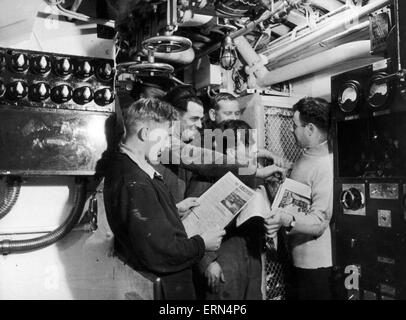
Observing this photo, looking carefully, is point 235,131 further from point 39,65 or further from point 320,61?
point 39,65

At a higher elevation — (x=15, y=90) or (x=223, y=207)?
(x=15, y=90)

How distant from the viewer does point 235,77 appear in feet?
9.58

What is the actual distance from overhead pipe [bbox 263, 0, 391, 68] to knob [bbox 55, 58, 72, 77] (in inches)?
58.2

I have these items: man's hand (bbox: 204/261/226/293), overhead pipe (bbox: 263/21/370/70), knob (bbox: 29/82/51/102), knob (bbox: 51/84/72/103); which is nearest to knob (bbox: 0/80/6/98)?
knob (bbox: 29/82/51/102)

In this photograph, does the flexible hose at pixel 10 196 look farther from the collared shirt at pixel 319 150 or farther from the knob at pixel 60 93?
the collared shirt at pixel 319 150

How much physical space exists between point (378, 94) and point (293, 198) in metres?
0.83

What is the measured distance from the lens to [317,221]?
7.95 feet

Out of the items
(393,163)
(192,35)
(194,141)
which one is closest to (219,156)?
(194,141)

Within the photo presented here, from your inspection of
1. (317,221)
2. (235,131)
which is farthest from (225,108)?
(317,221)

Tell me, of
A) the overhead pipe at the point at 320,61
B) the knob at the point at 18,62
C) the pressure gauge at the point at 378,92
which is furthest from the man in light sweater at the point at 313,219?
the knob at the point at 18,62

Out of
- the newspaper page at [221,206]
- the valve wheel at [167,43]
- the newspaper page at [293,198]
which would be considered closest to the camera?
the valve wheel at [167,43]

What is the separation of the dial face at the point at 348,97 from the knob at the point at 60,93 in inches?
58.3

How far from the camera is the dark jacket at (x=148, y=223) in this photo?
1818 millimetres
